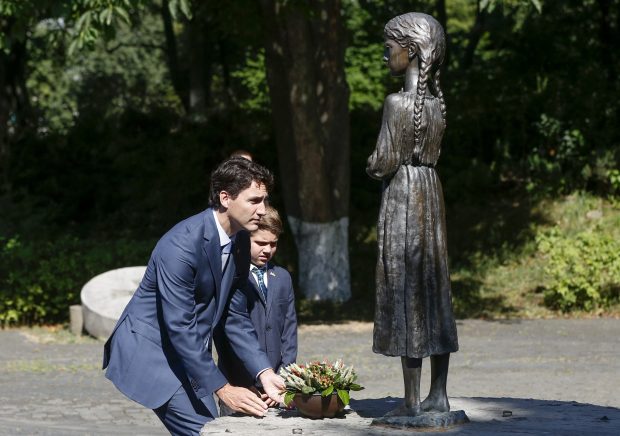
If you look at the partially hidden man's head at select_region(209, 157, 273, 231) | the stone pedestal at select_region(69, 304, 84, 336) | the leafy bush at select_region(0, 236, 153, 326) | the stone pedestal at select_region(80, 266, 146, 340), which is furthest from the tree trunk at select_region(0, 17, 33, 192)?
the partially hidden man's head at select_region(209, 157, 273, 231)

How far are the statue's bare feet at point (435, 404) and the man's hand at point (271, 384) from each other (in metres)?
0.72

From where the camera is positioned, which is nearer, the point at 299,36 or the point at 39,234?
the point at 299,36

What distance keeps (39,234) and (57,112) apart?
14.3 m

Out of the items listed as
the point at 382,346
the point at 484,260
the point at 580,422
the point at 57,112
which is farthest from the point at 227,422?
the point at 57,112

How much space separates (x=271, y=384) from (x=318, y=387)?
27 centimetres

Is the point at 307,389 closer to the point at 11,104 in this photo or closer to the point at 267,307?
the point at 267,307

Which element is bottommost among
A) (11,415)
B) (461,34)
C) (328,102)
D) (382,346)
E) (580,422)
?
(11,415)

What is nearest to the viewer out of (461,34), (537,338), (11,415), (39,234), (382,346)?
(382,346)

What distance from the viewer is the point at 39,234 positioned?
23047mm

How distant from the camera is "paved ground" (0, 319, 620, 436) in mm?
6923

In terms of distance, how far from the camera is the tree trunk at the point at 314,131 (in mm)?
17266

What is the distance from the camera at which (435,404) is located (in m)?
6.02

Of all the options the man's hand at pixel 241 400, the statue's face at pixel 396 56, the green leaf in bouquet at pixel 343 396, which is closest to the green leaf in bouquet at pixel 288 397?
the man's hand at pixel 241 400

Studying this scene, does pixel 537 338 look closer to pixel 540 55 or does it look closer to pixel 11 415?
pixel 11 415
